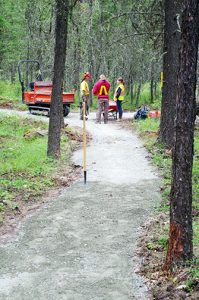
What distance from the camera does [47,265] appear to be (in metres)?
5.96

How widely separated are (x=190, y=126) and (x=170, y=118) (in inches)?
320

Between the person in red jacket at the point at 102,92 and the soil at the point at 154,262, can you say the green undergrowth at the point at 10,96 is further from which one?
the soil at the point at 154,262

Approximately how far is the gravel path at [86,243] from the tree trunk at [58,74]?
58.7 inches

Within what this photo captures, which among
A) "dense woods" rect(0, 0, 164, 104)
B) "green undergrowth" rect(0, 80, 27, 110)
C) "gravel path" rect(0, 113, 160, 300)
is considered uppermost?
"dense woods" rect(0, 0, 164, 104)

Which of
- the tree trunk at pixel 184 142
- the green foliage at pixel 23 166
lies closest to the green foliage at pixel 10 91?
the green foliage at pixel 23 166

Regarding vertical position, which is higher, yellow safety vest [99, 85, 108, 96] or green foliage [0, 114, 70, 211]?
yellow safety vest [99, 85, 108, 96]

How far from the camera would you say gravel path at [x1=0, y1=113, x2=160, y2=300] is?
5.34 metres

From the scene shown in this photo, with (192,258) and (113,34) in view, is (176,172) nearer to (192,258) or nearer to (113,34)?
(192,258)

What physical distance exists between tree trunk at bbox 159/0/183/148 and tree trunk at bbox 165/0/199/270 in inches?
311

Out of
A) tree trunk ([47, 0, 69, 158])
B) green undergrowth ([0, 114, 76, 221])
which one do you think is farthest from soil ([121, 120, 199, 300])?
tree trunk ([47, 0, 69, 158])

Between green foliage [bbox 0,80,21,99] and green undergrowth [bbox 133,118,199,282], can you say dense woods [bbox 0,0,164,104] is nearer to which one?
green foliage [bbox 0,80,21,99]

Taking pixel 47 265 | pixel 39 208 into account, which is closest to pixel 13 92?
pixel 39 208

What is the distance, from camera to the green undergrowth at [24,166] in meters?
8.95

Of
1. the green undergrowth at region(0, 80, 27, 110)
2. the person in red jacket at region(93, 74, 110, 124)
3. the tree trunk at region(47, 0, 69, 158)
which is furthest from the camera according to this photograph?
the green undergrowth at region(0, 80, 27, 110)
